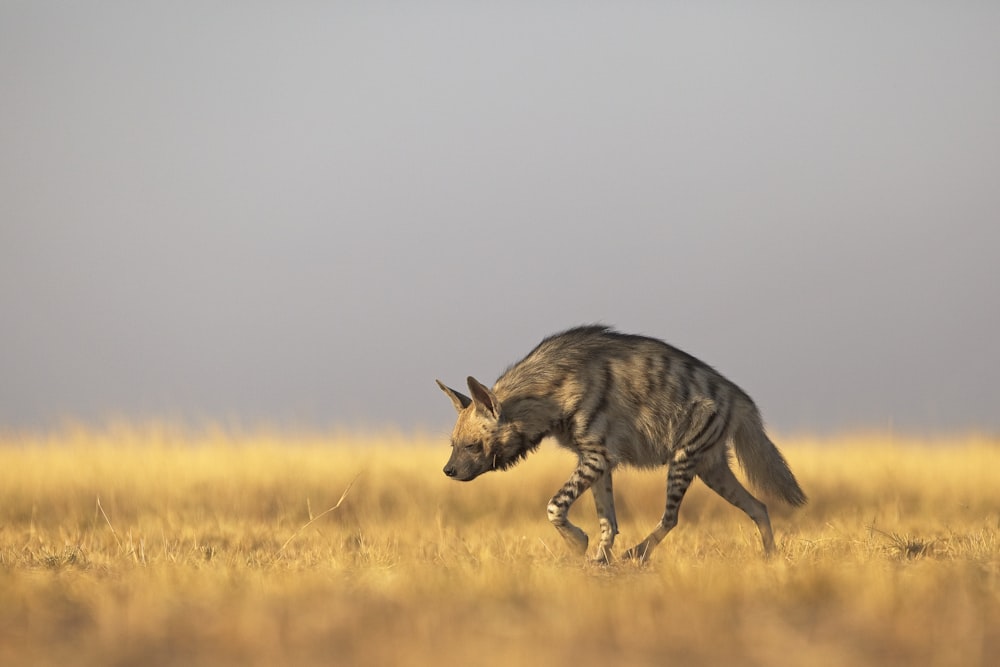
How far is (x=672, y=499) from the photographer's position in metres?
8.50

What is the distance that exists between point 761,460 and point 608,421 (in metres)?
1.42

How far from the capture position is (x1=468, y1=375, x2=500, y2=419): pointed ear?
8.52m

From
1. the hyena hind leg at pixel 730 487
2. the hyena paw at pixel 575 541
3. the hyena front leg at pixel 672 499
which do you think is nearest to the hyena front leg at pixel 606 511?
the hyena paw at pixel 575 541

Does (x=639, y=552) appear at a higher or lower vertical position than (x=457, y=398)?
lower

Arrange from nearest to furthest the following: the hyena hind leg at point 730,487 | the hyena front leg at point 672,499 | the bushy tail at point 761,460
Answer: the hyena front leg at point 672,499
the hyena hind leg at point 730,487
the bushy tail at point 761,460

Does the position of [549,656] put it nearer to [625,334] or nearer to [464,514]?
[625,334]

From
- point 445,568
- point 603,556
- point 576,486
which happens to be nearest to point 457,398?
point 576,486

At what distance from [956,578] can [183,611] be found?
3446 millimetres

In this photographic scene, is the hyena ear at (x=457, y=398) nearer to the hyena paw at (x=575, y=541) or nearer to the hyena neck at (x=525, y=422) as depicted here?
the hyena neck at (x=525, y=422)

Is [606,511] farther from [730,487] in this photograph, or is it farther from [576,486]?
[730,487]

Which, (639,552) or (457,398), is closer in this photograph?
(639,552)

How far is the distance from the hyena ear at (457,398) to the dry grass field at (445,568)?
3.49 feet

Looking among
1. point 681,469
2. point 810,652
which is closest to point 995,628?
point 810,652

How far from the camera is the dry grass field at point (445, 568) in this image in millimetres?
3936
